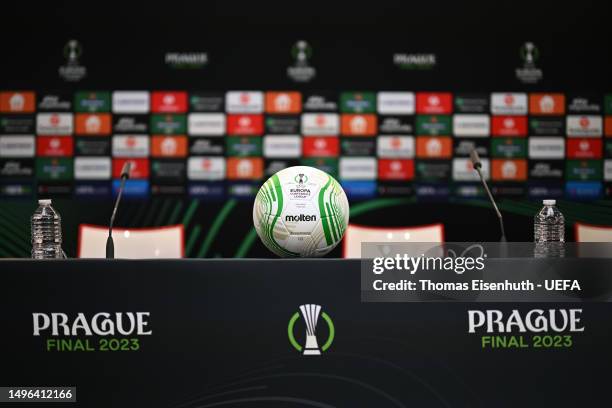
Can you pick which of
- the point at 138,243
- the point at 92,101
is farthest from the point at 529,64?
the point at 92,101

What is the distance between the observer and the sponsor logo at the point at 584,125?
470cm

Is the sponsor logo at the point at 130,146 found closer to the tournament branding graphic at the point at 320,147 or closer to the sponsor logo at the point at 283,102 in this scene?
the sponsor logo at the point at 283,102

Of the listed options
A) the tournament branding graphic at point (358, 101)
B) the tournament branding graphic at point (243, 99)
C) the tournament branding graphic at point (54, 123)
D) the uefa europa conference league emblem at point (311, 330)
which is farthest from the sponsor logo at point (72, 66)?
the uefa europa conference league emblem at point (311, 330)

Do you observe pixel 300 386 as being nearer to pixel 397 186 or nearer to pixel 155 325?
pixel 155 325

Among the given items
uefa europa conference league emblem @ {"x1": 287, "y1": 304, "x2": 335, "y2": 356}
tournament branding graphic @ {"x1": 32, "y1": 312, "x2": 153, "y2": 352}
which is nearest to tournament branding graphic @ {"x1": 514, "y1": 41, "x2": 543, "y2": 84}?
uefa europa conference league emblem @ {"x1": 287, "y1": 304, "x2": 335, "y2": 356}

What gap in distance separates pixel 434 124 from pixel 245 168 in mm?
1426

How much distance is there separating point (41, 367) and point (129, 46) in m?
3.67

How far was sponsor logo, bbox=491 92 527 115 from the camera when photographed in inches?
185

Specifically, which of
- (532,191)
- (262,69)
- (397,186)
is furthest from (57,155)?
(532,191)

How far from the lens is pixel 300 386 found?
1.36 metres

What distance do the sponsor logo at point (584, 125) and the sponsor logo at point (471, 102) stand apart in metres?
0.61

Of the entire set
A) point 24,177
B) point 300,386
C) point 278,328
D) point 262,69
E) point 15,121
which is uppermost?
point 262,69

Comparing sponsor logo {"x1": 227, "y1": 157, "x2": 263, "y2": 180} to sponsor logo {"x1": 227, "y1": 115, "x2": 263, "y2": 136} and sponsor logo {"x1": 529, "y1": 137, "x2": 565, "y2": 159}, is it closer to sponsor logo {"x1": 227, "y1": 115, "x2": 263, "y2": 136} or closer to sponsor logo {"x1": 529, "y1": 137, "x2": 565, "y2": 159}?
sponsor logo {"x1": 227, "y1": 115, "x2": 263, "y2": 136}

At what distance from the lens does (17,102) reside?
4660 mm
